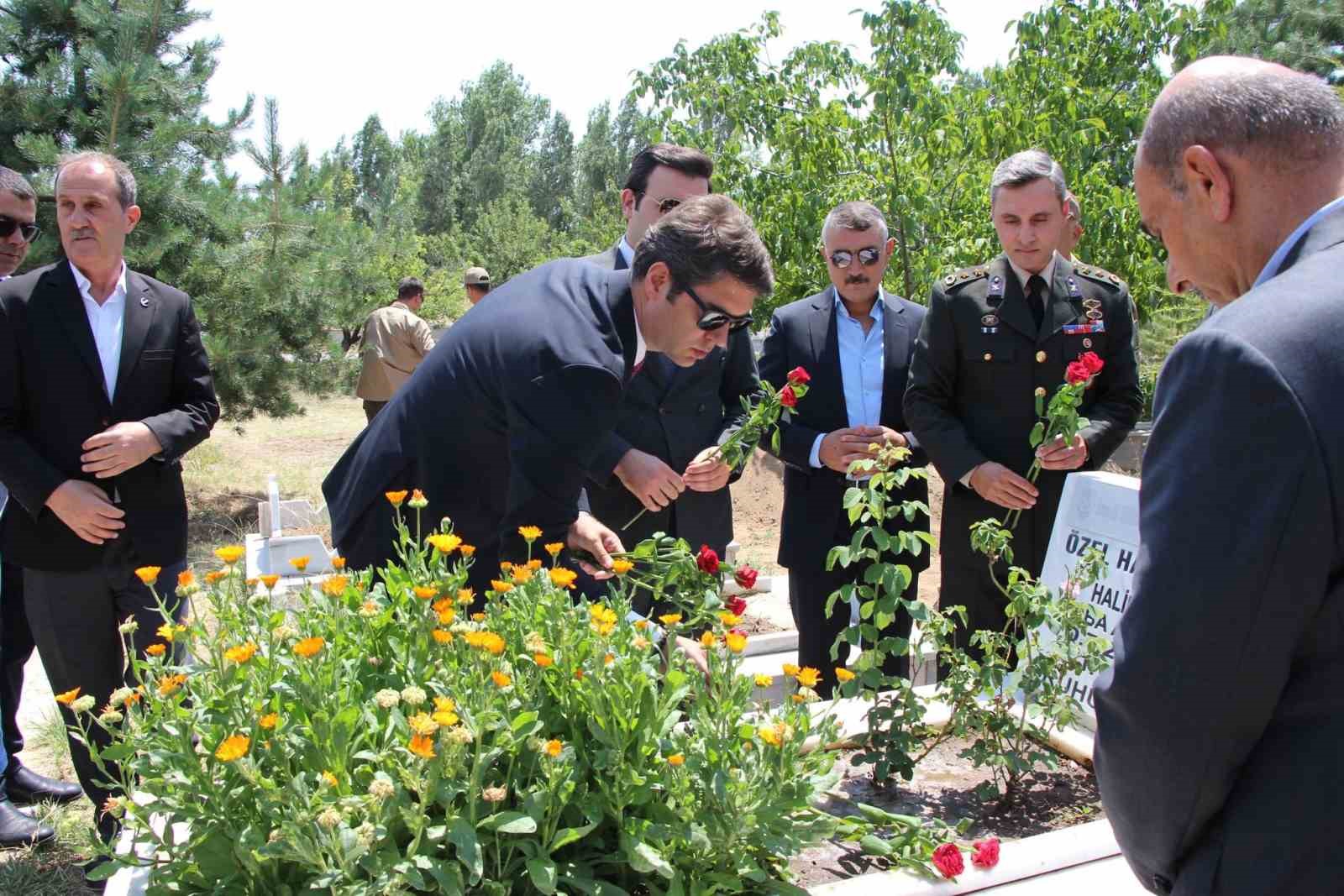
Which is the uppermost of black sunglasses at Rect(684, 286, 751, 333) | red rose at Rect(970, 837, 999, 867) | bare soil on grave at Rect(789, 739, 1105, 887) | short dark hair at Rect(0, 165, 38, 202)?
short dark hair at Rect(0, 165, 38, 202)

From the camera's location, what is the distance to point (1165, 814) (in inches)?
48.3

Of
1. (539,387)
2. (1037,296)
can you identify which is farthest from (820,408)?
(539,387)

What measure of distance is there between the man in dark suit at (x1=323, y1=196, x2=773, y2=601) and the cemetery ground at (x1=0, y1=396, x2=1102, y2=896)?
0.80 meters

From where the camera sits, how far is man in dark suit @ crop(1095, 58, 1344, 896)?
43.1 inches

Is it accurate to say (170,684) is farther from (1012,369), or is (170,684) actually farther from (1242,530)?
(1012,369)

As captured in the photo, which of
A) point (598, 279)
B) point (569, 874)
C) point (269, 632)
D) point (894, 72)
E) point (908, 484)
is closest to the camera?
point (569, 874)

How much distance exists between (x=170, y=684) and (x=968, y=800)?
173 cm

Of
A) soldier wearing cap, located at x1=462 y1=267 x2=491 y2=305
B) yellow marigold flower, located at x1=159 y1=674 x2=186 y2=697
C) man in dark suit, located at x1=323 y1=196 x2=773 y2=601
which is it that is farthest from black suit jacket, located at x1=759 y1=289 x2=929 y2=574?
soldier wearing cap, located at x1=462 y1=267 x2=491 y2=305

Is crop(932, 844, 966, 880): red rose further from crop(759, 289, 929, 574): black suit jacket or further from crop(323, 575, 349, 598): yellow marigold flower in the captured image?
crop(759, 289, 929, 574): black suit jacket

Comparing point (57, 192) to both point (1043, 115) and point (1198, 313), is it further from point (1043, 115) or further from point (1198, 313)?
point (1198, 313)

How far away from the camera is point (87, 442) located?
3.11 metres

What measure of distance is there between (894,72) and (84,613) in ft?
19.0

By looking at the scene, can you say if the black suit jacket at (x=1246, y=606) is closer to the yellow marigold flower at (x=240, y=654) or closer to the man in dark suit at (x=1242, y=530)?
the man in dark suit at (x=1242, y=530)

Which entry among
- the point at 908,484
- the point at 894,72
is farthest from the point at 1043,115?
the point at 908,484
